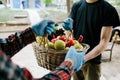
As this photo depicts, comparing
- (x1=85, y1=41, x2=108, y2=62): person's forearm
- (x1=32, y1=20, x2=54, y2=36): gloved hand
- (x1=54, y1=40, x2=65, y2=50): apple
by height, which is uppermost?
(x1=32, y1=20, x2=54, y2=36): gloved hand

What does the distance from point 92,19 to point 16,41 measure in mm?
691

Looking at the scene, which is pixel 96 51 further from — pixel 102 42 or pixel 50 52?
pixel 50 52

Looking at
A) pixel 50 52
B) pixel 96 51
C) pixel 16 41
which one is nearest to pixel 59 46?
pixel 50 52

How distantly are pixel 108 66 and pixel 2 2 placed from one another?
97.6 inches

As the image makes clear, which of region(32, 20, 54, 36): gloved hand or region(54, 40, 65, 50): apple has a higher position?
region(32, 20, 54, 36): gloved hand

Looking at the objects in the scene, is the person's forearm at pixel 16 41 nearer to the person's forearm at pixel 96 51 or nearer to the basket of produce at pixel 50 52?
the basket of produce at pixel 50 52

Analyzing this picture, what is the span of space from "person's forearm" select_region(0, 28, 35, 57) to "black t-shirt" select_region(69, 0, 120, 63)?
55 cm

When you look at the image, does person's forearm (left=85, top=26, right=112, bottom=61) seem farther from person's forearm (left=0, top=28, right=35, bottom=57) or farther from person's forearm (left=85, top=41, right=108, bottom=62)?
person's forearm (left=0, top=28, right=35, bottom=57)

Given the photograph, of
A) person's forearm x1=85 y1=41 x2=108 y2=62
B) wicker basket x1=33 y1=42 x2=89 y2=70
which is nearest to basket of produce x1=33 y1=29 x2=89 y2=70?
wicker basket x1=33 y1=42 x2=89 y2=70

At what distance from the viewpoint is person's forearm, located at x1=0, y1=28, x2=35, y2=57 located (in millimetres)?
1283

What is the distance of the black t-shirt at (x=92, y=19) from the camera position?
1735mm

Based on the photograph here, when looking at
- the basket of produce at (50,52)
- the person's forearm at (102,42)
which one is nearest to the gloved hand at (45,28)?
the basket of produce at (50,52)

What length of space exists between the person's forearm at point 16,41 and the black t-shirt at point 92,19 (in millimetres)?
554

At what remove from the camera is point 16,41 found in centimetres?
137
